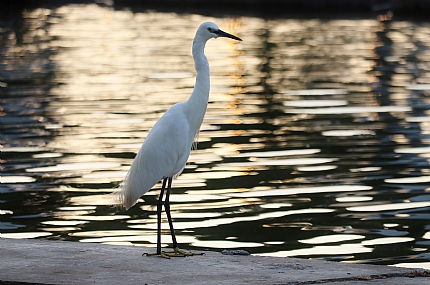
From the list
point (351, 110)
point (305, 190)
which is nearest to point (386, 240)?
point (305, 190)

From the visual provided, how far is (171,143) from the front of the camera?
6934 mm

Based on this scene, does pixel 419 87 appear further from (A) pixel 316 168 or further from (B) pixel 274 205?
(B) pixel 274 205

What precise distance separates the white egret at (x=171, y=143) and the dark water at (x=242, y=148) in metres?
1.60

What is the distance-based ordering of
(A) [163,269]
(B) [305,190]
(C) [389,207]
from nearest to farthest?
(A) [163,269] → (C) [389,207] → (B) [305,190]

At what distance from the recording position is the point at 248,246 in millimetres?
8477

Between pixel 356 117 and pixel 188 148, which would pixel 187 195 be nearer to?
pixel 188 148

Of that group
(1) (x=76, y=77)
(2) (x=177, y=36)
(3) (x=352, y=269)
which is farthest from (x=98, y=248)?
(2) (x=177, y=36)

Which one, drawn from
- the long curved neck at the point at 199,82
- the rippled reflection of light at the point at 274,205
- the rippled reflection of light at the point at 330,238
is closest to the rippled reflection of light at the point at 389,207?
the rippled reflection of light at the point at 274,205

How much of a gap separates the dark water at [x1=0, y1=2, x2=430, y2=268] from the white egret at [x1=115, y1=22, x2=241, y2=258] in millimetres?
1595

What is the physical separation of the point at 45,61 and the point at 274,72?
7207mm

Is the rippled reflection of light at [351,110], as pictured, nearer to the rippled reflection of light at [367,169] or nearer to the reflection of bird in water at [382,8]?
the rippled reflection of light at [367,169]

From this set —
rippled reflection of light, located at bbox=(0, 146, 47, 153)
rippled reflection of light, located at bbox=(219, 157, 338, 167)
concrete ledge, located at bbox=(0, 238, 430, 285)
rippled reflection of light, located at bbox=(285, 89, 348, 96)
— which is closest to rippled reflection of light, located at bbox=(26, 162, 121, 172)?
rippled reflection of light, located at bbox=(0, 146, 47, 153)

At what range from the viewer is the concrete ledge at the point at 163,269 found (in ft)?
18.6

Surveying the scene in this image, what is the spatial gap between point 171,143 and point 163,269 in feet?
4.12
